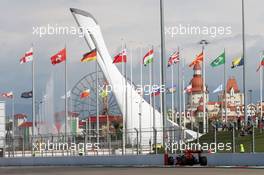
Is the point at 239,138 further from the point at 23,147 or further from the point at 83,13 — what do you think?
the point at 83,13

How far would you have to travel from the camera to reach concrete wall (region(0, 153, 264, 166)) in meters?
35.3

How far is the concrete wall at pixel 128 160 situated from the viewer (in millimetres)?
35344

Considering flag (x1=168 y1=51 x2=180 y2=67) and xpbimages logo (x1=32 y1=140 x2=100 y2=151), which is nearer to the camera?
xpbimages logo (x1=32 y1=140 x2=100 y2=151)

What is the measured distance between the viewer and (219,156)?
121 feet

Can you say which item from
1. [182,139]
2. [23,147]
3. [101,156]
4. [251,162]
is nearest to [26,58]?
[23,147]

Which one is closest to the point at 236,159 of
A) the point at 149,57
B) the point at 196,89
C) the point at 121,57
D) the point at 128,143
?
the point at 128,143

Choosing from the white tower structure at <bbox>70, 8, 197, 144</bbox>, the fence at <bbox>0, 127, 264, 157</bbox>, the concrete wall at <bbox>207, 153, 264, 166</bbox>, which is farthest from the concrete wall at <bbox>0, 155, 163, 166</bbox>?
the white tower structure at <bbox>70, 8, 197, 144</bbox>

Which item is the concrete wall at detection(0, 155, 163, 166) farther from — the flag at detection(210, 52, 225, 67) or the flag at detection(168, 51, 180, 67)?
the flag at detection(210, 52, 225, 67)

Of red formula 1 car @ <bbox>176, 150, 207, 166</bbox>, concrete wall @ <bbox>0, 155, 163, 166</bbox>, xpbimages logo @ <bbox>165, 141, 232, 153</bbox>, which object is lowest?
concrete wall @ <bbox>0, 155, 163, 166</bbox>

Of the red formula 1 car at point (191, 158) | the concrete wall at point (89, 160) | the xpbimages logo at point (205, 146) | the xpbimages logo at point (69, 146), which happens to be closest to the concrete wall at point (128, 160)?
the concrete wall at point (89, 160)

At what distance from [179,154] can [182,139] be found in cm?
113

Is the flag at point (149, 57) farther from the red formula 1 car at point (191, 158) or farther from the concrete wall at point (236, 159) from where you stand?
the concrete wall at point (236, 159)

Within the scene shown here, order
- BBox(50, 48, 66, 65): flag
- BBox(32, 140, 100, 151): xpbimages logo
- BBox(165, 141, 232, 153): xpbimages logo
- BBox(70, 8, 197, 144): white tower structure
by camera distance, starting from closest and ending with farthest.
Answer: BBox(165, 141, 232, 153): xpbimages logo, BBox(32, 140, 100, 151): xpbimages logo, BBox(50, 48, 66, 65): flag, BBox(70, 8, 197, 144): white tower structure

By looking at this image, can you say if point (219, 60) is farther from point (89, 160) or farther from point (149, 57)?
point (89, 160)
